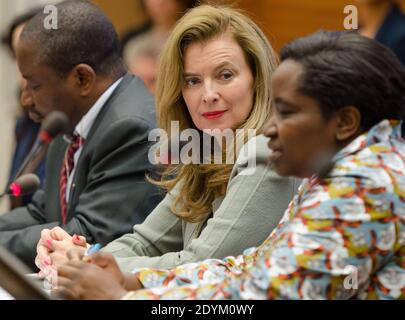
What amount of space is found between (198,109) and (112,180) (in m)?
0.46

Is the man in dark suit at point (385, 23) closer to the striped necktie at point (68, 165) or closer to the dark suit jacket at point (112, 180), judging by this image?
the dark suit jacket at point (112, 180)

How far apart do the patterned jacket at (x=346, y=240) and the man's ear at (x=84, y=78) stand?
1388mm

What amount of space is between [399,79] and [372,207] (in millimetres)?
251

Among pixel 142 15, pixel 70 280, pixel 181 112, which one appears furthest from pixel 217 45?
pixel 142 15

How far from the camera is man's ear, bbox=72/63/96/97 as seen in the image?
291 centimetres

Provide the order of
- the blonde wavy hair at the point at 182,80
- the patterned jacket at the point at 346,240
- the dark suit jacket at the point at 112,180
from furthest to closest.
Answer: the dark suit jacket at the point at 112,180 → the blonde wavy hair at the point at 182,80 → the patterned jacket at the point at 346,240

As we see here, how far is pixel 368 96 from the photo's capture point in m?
1.63

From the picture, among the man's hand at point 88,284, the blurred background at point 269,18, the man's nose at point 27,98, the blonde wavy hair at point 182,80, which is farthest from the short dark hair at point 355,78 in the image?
the blurred background at point 269,18

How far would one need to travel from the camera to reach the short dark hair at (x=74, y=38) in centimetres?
290

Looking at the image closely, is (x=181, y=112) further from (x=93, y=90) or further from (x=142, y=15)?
(x=142, y=15)

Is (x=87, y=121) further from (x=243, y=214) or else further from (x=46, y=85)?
(x=243, y=214)

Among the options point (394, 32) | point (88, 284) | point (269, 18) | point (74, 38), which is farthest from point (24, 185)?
point (269, 18)

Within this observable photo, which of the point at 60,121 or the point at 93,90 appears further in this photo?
the point at 93,90
